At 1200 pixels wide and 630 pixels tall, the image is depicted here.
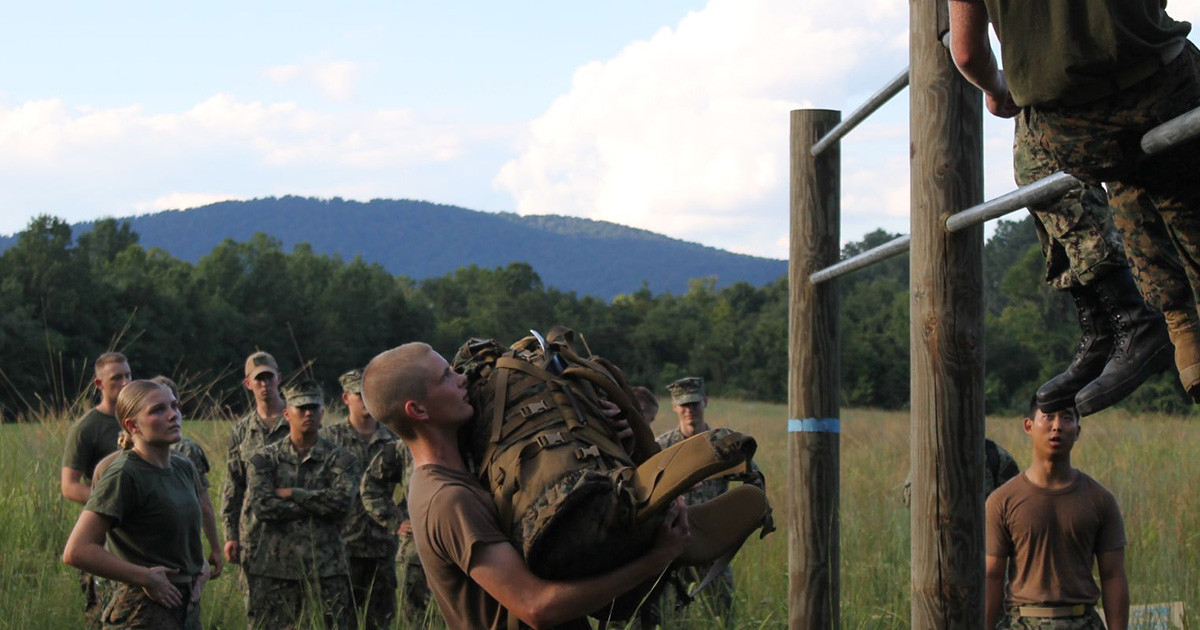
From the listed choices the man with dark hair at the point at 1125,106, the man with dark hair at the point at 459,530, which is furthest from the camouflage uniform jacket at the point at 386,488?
the man with dark hair at the point at 1125,106

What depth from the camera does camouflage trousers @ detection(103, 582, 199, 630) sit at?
5.24 metres

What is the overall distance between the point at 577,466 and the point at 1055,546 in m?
2.82

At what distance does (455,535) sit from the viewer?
10.6ft

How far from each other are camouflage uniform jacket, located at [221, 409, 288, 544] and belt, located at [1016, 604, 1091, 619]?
3831 mm

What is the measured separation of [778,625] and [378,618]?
7.19 feet

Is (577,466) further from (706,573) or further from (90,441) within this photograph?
(90,441)

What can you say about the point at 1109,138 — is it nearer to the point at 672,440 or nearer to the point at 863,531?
the point at 672,440

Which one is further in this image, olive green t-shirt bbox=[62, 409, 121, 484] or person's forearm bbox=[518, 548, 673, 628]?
olive green t-shirt bbox=[62, 409, 121, 484]

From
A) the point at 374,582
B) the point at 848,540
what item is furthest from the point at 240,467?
the point at 848,540

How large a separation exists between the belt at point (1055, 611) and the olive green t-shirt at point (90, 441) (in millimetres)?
4470

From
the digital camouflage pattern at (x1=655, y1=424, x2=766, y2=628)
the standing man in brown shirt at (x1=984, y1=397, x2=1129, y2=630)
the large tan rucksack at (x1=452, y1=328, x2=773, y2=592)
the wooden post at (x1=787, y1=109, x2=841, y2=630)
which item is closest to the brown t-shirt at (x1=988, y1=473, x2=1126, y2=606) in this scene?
the standing man in brown shirt at (x1=984, y1=397, x2=1129, y2=630)

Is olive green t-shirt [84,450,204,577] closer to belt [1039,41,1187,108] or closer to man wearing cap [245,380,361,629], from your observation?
man wearing cap [245,380,361,629]

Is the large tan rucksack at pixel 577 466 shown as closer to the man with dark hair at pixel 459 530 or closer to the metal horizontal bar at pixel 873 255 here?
the man with dark hair at pixel 459 530

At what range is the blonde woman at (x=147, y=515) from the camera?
5.15 metres
